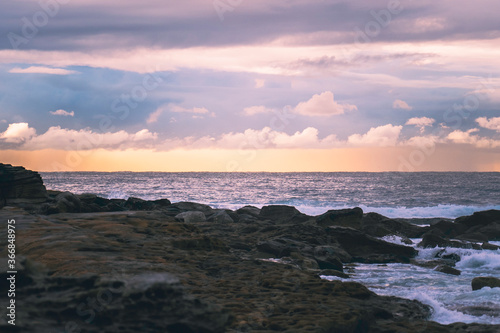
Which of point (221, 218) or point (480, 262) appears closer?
point (480, 262)

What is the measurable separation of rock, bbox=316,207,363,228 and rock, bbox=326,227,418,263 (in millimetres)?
3117

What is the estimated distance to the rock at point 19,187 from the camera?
2064 centimetres

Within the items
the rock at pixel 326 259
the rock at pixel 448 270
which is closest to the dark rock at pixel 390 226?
the rock at pixel 448 270

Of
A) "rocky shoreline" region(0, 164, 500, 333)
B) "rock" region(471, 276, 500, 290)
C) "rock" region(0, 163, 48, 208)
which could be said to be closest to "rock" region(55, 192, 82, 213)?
"rocky shoreline" region(0, 164, 500, 333)

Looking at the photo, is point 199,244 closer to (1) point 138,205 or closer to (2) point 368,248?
(2) point 368,248

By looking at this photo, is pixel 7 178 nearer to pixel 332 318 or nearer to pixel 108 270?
pixel 108 270

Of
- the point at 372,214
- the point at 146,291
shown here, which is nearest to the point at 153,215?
the point at 146,291

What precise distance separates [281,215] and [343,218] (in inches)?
178

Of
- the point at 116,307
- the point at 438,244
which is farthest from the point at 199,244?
the point at 438,244

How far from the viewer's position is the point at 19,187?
21.1 m

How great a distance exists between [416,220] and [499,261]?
1555 cm

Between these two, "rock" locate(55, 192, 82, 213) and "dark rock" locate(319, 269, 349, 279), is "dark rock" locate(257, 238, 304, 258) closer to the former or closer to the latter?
"dark rock" locate(319, 269, 349, 279)

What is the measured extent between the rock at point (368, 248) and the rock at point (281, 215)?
20.5 feet

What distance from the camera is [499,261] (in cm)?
1956
